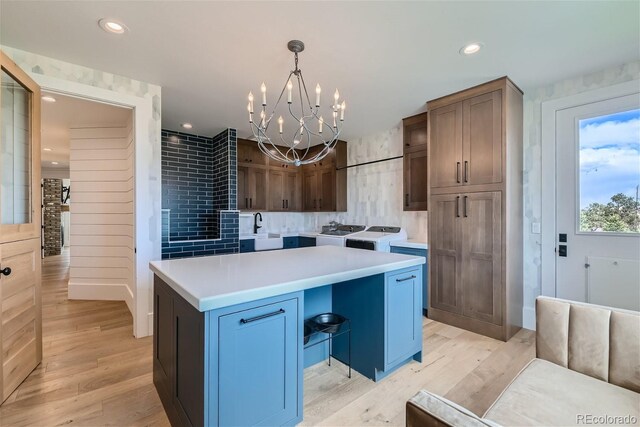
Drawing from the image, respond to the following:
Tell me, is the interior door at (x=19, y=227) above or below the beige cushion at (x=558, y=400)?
above

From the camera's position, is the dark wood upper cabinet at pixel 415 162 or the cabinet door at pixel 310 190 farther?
the cabinet door at pixel 310 190

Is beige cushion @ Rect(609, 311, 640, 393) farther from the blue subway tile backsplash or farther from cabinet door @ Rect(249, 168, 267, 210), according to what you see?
cabinet door @ Rect(249, 168, 267, 210)

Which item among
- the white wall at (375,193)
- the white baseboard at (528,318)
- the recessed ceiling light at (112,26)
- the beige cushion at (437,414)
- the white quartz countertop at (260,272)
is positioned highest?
the recessed ceiling light at (112,26)

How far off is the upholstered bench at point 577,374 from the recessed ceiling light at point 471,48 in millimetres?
1844

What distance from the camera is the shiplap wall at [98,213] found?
387cm

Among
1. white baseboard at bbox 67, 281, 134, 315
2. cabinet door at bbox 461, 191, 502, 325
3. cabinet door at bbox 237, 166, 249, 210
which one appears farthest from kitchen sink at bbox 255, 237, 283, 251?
cabinet door at bbox 461, 191, 502, 325

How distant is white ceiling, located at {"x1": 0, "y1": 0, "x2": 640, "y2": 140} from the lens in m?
1.76

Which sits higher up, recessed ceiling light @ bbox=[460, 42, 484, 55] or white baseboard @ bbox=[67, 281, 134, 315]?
recessed ceiling light @ bbox=[460, 42, 484, 55]

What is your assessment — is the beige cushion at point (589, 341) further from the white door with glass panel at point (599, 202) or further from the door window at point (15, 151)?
the door window at point (15, 151)

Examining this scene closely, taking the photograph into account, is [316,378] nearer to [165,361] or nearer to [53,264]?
[165,361]

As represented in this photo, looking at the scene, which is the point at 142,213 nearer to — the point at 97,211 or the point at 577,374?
the point at 97,211

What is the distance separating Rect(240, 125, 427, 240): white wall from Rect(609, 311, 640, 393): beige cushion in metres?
2.63

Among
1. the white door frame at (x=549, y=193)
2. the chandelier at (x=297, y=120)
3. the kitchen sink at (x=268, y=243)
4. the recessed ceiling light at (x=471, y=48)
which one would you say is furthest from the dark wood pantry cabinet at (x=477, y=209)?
the kitchen sink at (x=268, y=243)

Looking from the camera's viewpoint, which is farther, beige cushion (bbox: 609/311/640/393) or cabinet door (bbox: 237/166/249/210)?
cabinet door (bbox: 237/166/249/210)
